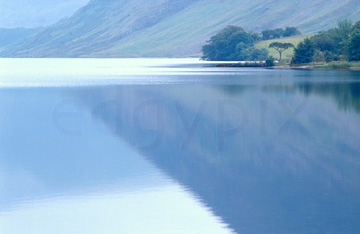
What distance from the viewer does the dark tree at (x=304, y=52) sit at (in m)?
117

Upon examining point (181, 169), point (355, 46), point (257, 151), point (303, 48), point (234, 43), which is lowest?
point (257, 151)

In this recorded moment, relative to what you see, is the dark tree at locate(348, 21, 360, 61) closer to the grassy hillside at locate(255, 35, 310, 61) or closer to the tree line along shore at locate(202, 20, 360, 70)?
the tree line along shore at locate(202, 20, 360, 70)

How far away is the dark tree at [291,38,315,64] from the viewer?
116875 mm

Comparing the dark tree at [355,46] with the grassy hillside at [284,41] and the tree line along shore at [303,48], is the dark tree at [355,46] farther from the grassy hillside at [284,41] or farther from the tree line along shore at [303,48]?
the grassy hillside at [284,41]

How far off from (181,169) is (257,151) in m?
4.59

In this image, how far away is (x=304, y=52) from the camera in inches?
4705

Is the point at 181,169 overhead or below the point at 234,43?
below

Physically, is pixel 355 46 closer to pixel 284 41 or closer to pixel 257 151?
pixel 284 41

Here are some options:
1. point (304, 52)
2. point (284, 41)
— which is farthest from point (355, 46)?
point (284, 41)

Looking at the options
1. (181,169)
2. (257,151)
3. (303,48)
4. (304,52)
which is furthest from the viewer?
(304,52)

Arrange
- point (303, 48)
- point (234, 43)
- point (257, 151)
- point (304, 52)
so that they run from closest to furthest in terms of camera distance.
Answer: point (257, 151) → point (303, 48) → point (304, 52) → point (234, 43)

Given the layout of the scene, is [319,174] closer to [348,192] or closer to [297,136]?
[348,192]

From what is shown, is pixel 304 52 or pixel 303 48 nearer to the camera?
pixel 303 48

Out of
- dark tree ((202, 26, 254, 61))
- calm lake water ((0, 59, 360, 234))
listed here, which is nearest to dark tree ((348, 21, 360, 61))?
calm lake water ((0, 59, 360, 234))
